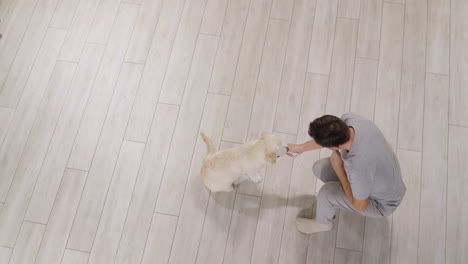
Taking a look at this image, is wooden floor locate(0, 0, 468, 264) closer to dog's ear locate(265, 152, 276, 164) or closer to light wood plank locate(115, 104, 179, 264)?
light wood plank locate(115, 104, 179, 264)

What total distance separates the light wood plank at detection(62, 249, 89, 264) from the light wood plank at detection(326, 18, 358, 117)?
1863 mm

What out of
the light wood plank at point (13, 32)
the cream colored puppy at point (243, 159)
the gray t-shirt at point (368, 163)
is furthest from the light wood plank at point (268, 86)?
the light wood plank at point (13, 32)

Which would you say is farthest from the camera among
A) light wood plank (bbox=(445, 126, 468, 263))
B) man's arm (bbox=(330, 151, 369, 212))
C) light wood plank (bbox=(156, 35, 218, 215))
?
light wood plank (bbox=(156, 35, 218, 215))

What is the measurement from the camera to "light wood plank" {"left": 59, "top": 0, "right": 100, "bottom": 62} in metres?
2.67

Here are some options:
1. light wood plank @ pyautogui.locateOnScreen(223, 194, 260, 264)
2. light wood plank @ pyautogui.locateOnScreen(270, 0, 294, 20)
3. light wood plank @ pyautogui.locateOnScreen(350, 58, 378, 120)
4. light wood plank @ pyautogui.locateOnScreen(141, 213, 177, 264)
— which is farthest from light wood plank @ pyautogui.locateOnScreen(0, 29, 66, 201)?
light wood plank @ pyautogui.locateOnScreen(350, 58, 378, 120)

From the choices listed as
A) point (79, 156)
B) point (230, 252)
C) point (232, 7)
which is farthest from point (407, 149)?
point (79, 156)

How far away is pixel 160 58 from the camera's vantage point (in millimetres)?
2598

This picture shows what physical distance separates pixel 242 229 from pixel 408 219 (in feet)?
3.37

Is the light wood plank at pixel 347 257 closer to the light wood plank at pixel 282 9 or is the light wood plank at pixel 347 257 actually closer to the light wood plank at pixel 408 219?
the light wood plank at pixel 408 219

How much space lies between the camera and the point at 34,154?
240 centimetres

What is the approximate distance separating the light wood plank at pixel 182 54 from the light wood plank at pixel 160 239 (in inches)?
32.6

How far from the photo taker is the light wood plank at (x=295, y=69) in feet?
7.75

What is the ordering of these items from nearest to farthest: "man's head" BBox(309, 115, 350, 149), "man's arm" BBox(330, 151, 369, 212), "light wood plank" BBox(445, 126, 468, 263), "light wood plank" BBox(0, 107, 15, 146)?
"man's head" BBox(309, 115, 350, 149) → "man's arm" BBox(330, 151, 369, 212) → "light wood plank" BBox(445, 126, 468, 263) → "light wood plank" BBox(0, 107, 15, 146)

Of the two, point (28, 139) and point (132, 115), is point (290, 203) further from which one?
point (28, 139)
